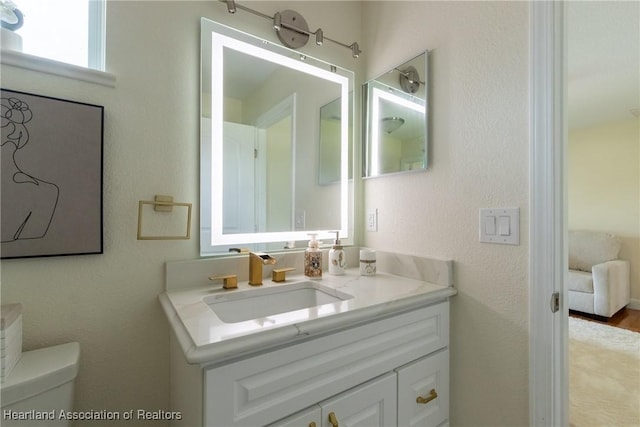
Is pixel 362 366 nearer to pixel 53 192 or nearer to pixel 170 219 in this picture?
pixel 170 219

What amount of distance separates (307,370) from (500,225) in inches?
30.1

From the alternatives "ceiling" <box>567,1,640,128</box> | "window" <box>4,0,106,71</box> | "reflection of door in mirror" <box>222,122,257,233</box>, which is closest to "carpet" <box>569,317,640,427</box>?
"ceiling" <box>567,1,640,128</box>

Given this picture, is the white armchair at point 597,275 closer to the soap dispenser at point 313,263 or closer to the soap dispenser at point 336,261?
the soap dispenser at point 336,261

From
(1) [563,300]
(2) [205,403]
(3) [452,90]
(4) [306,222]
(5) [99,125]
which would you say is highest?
(3) [452,90]

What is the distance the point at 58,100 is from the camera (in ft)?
2.72

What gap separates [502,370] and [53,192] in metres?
1.50

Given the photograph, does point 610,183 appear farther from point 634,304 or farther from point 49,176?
point 49,176

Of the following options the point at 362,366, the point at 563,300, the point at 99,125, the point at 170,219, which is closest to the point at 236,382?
the point at 362,366

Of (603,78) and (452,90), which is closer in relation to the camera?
Result: (452,90)

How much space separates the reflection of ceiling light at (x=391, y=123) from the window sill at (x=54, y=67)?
109cm

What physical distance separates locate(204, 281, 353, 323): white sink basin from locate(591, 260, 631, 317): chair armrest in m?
3.40

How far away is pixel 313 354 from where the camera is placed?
2.41 ft

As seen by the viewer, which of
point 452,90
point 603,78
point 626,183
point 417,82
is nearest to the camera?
point 452,90

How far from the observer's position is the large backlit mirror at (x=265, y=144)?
1.09 metres
